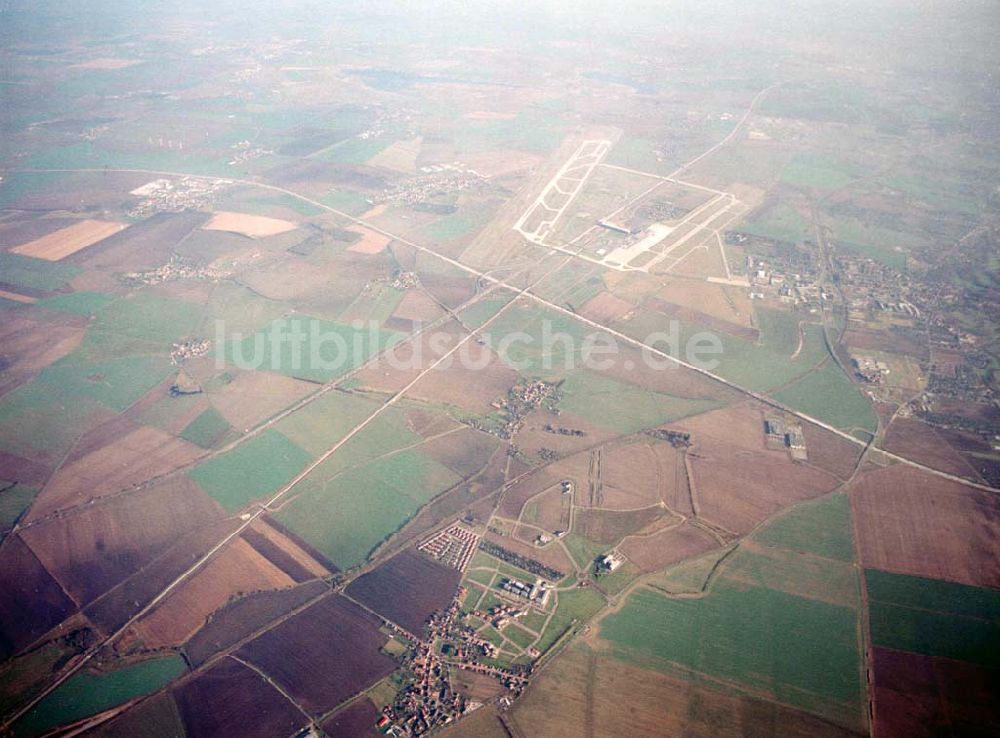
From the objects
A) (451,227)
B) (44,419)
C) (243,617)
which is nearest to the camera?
(243,617)

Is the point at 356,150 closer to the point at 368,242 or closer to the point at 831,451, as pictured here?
the point at 368,242

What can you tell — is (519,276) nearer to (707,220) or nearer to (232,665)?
(707,220)

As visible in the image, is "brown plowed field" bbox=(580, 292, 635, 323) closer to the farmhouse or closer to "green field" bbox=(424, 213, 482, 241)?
"green field" bbox=(424, 213, 482, 241)

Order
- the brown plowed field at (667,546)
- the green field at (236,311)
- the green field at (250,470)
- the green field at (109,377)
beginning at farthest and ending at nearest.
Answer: the green field at (236,311) → the green field at (109,377) → the green field at (250,470) → the brown plowed field at (667,546)

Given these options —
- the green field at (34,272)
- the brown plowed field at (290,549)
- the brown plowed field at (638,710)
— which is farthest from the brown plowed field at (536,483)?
the green field at (34,272)

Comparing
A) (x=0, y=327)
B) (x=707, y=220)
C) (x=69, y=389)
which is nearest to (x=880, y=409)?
(x=707, y=220)

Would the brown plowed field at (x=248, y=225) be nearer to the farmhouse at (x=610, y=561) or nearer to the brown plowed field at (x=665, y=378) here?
the brown plowed field at (x=665, y=378)

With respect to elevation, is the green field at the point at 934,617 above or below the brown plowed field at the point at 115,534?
above

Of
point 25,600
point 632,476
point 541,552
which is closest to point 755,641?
point 541,552

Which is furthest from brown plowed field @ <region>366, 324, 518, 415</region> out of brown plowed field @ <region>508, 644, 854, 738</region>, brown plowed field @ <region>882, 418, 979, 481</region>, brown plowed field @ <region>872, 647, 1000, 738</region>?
brown plowed field @ <region>872, 647, 1000, 738</region>
